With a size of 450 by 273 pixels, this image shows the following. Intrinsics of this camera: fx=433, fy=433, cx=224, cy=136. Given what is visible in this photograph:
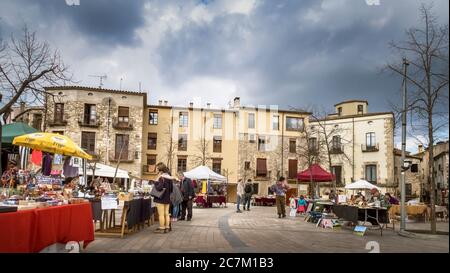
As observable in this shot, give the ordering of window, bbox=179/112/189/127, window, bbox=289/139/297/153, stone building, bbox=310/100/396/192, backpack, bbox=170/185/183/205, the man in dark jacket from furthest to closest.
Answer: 1. window, bbox=289/139/297/153
2. window, bbox=179/112/189/127
3. stone building, bbox=310/100/396/192
4. the man in dark jacket
5. backpack, bbox=170/185/183/205

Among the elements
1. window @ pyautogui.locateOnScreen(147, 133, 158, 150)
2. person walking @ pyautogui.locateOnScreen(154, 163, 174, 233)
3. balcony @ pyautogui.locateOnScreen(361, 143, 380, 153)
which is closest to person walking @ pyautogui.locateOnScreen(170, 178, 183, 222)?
person walking @ pyautogui.locateOnScreen(154, 163, 174, 233)

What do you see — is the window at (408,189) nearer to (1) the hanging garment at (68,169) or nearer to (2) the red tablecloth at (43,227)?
(1) the hanging garment at (68,169)

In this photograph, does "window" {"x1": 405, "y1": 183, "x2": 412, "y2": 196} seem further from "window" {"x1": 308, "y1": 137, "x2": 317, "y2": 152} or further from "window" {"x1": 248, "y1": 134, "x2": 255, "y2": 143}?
"window" {"x1": 248, "y1": 134, "x2": 255, "y2": 143}

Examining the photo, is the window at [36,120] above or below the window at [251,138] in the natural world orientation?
below

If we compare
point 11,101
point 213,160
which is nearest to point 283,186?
point 11,101

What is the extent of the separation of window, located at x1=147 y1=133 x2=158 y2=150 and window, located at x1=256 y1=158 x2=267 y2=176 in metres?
9.37

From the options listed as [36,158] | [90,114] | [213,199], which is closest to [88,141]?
[90,114]

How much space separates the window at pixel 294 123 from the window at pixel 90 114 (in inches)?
614

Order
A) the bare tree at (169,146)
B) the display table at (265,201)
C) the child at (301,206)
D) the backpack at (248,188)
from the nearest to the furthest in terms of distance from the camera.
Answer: the child at (301,206), the backpack at (248,188), the display table at (265,201), the bare tree at (169,146)

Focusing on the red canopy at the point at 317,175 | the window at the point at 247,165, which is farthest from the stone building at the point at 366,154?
the red canopy at the point at 317,175

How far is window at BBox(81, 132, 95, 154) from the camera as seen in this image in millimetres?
34938

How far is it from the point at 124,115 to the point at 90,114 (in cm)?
271

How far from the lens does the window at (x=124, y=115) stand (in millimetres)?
35938

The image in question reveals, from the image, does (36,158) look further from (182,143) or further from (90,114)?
(182,143)
